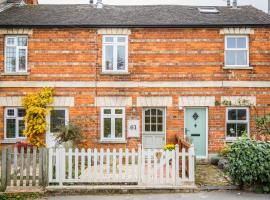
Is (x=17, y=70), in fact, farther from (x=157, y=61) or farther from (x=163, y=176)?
(x=163, y=176)

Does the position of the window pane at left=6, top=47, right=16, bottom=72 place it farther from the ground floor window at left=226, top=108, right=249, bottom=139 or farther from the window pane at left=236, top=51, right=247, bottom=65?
the window pane at left=236, top=51, right=247, bottom=65

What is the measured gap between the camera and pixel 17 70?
16.1 m

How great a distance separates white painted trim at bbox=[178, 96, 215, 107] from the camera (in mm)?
15797

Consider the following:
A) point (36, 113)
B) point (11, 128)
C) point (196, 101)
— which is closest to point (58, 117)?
point (36, 113)

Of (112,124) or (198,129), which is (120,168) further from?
(198,129)

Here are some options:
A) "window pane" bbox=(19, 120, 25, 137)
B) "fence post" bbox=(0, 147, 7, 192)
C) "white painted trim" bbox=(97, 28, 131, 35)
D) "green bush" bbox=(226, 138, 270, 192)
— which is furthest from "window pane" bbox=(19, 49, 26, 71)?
"green bush" bbox=(226, 138, 270, 192)

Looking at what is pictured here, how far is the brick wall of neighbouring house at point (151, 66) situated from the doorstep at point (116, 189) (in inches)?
215

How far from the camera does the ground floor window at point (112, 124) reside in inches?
627

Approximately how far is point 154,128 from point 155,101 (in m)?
1.24

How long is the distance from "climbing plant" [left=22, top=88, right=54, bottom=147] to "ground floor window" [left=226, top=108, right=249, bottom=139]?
7.95 meters

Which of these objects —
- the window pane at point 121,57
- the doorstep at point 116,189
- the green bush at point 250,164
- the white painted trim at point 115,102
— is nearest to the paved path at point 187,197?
the doorstep at point 116,189

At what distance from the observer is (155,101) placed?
51.9ft

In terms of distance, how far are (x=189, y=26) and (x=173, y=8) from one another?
3.22 metres

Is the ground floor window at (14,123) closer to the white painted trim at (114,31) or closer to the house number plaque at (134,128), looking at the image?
the house number plaque at (134,128)
